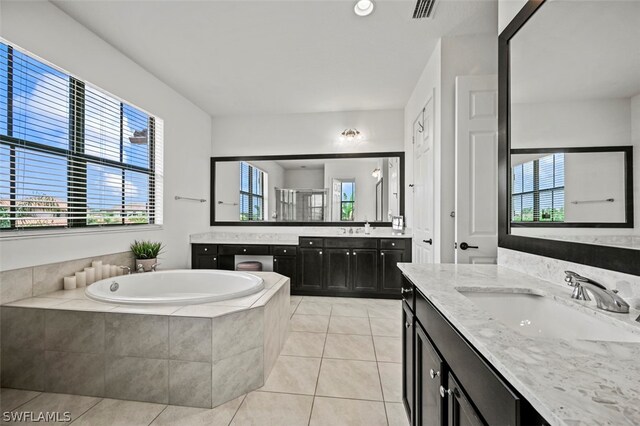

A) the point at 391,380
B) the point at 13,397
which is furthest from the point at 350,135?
the point at 13,397

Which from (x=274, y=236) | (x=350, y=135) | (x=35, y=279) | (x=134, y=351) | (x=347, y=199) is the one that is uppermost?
(x=350, y=135)

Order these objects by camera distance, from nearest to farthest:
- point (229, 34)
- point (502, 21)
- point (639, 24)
Answer: point (639, 24) → point (502, 21) → point (229, 34)

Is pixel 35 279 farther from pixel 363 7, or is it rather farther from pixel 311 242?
pixel 363 7

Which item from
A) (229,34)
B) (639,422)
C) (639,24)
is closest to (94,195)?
(229,34)

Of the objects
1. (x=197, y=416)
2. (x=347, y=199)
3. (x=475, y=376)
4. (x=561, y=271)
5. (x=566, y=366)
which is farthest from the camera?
(x=347, y=199)

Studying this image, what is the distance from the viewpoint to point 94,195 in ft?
7.75

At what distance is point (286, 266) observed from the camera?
3768 mm

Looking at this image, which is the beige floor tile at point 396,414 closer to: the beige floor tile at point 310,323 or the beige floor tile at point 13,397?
the beige floor tile at point 310,323

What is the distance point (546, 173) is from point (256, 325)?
5.91 ft

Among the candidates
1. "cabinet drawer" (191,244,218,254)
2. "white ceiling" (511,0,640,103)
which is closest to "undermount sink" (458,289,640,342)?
"white ceiling" (511,0,640,103)

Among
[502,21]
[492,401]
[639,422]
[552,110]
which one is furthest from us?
[502,21]

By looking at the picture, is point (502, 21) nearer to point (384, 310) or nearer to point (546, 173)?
point (546, 173)

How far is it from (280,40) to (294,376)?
275 cm

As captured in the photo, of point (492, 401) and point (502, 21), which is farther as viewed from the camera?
point (502, 21)
